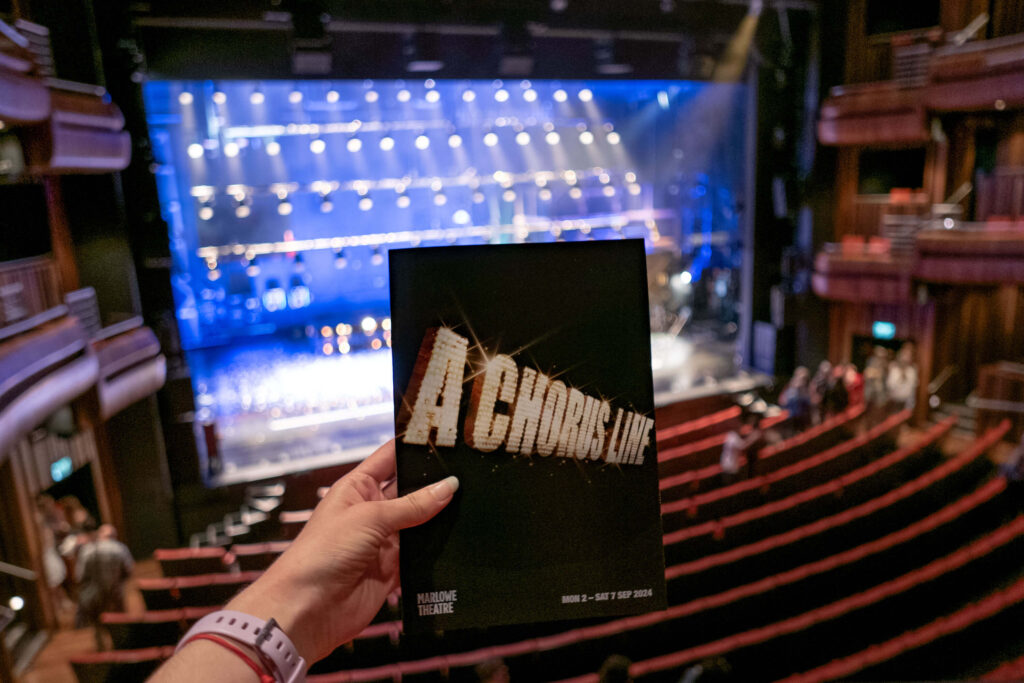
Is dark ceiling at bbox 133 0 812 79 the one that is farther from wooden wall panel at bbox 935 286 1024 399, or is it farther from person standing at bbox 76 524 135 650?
person standing at bbox 76 524 135 650

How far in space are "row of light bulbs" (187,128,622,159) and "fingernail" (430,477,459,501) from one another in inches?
475

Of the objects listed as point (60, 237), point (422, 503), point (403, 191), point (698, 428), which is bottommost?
point (698, 428)

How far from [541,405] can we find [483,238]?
39.2 feet

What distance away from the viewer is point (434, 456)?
1285mm

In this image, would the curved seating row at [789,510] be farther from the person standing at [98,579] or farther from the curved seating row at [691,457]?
the person standing at [98,579]

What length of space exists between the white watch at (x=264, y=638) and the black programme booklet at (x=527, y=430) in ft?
0.88

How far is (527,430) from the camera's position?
4.34ft

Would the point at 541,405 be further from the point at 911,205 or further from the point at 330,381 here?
the point at 911,205

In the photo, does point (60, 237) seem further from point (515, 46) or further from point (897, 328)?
point (897, 328)

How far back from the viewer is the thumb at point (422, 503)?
1.25 meters

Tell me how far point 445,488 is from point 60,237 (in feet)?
27.9

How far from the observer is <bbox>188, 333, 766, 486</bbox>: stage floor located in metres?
8.94

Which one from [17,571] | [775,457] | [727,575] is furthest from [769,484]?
[17,571]

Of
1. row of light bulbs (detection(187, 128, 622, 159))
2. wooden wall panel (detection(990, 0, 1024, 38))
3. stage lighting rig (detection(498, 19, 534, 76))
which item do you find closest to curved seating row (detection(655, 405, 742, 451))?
stage lighting rig (detection(498, 19, 534, 76))
